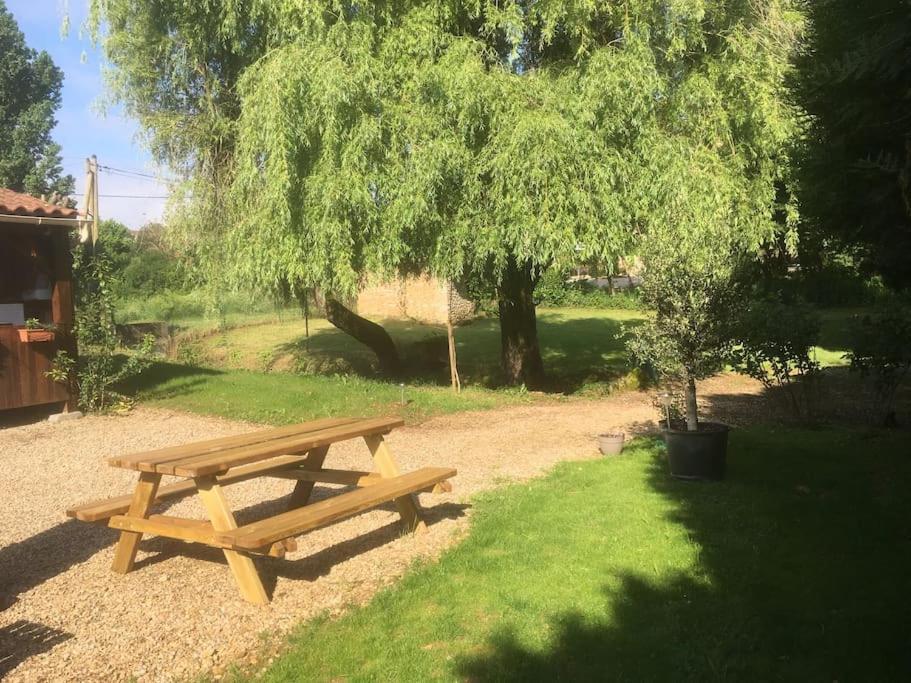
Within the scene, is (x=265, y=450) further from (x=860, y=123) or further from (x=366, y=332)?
(x=366, y=332)

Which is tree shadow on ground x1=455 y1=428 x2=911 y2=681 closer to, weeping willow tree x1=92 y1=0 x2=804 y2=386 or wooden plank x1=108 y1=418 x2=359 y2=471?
wooden plank x1=108 y1=418 x2=359 y2=471

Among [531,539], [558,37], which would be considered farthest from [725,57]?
[531,539]

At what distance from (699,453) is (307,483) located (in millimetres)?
3341

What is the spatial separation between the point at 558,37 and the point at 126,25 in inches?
305

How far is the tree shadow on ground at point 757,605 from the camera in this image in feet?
11.5

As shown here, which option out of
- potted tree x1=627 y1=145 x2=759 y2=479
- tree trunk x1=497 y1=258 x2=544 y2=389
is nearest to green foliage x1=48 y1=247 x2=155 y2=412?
tree trunk x1=497 y1=258 x2=544 y2=389

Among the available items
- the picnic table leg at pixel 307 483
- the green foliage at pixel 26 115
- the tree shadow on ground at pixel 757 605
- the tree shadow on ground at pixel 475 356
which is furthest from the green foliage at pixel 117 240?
the tree shadow on ground at pixel 757 605

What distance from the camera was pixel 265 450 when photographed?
4891 millimetres

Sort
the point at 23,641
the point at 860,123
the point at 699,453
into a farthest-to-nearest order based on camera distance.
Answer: the point at 699,453 → the point at 860,123 → the point at 23,641

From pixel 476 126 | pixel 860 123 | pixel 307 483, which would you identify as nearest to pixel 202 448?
pixel 307 483

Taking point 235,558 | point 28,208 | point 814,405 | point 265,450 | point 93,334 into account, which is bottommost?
point 814,405

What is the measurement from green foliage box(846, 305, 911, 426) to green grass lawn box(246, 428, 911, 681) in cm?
181

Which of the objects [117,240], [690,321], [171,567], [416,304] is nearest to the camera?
[171,567]

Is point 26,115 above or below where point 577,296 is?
above
